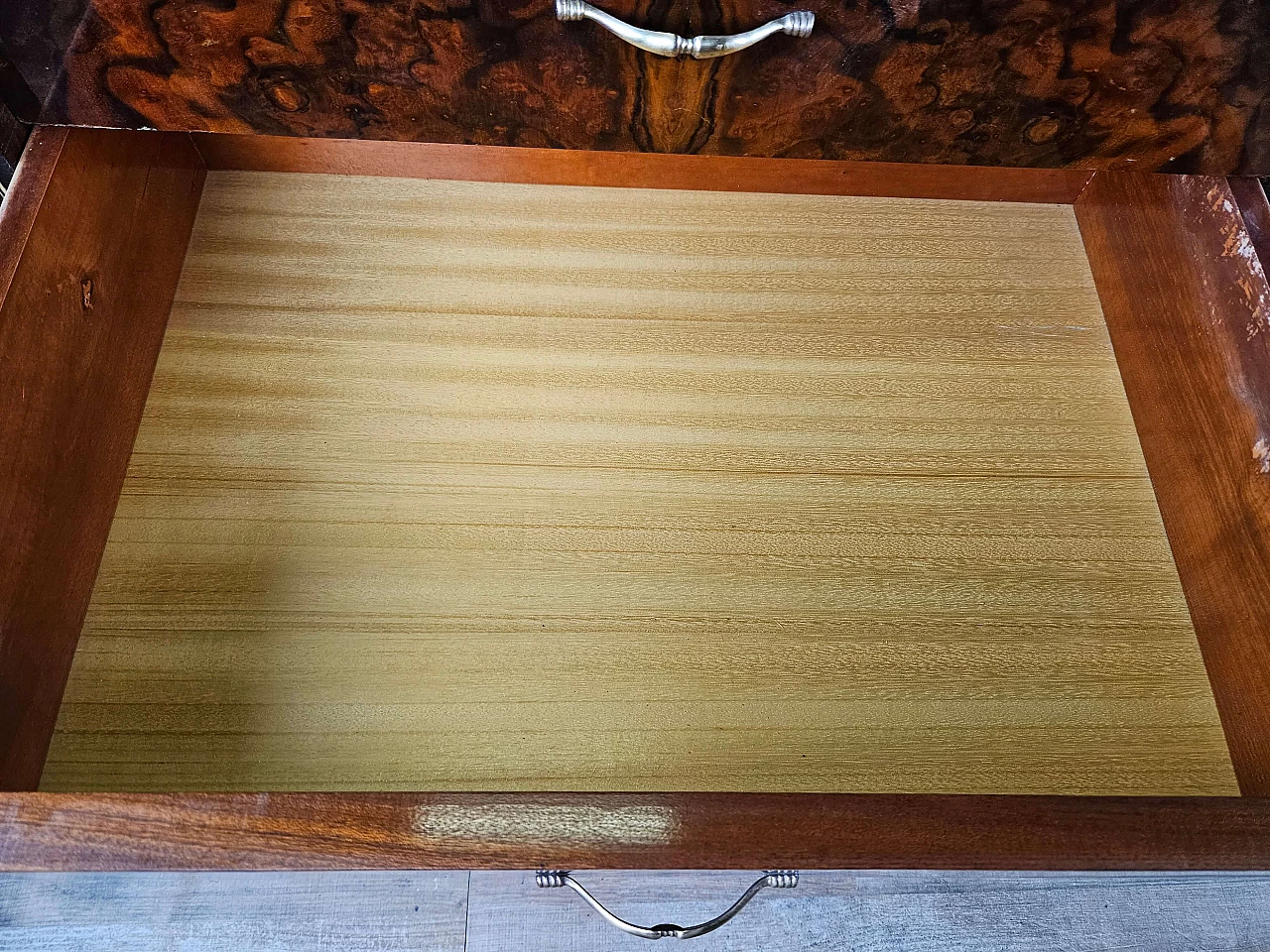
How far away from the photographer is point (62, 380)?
59 centimetres

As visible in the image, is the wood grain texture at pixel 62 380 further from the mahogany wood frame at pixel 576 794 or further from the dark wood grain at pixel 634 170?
the dark wood grain at pixel 634 170

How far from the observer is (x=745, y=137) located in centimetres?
63

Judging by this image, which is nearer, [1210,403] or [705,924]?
[705,924]

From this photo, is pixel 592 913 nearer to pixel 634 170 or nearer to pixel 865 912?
pixel 865 912

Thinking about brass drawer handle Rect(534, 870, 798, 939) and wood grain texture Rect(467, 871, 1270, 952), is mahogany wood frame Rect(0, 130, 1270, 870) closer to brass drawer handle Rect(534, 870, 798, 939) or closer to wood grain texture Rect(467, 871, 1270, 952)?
brass drawer handle Rect(534, 870, 798, 939)

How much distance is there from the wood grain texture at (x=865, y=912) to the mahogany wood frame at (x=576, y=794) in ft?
0.59

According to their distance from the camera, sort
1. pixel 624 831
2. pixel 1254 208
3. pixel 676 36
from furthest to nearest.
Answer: pixel 1254 208 < pixel 676 36 < pixel 624 831

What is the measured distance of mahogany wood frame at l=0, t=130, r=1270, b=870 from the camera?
42cm

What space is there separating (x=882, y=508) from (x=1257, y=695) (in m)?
0.26

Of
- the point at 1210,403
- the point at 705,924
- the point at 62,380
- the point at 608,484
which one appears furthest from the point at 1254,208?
the point at 62,380

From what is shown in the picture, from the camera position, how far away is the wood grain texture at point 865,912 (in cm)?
65

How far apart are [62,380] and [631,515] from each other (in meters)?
0.38

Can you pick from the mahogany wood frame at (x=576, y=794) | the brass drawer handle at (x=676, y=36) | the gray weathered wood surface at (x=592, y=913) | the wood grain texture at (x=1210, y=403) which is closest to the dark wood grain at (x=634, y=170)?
the mahogany wood frame at (x=576, y=794)

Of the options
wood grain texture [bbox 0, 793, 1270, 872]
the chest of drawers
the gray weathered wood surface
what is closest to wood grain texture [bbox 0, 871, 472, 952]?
the gray weathered wood surface
